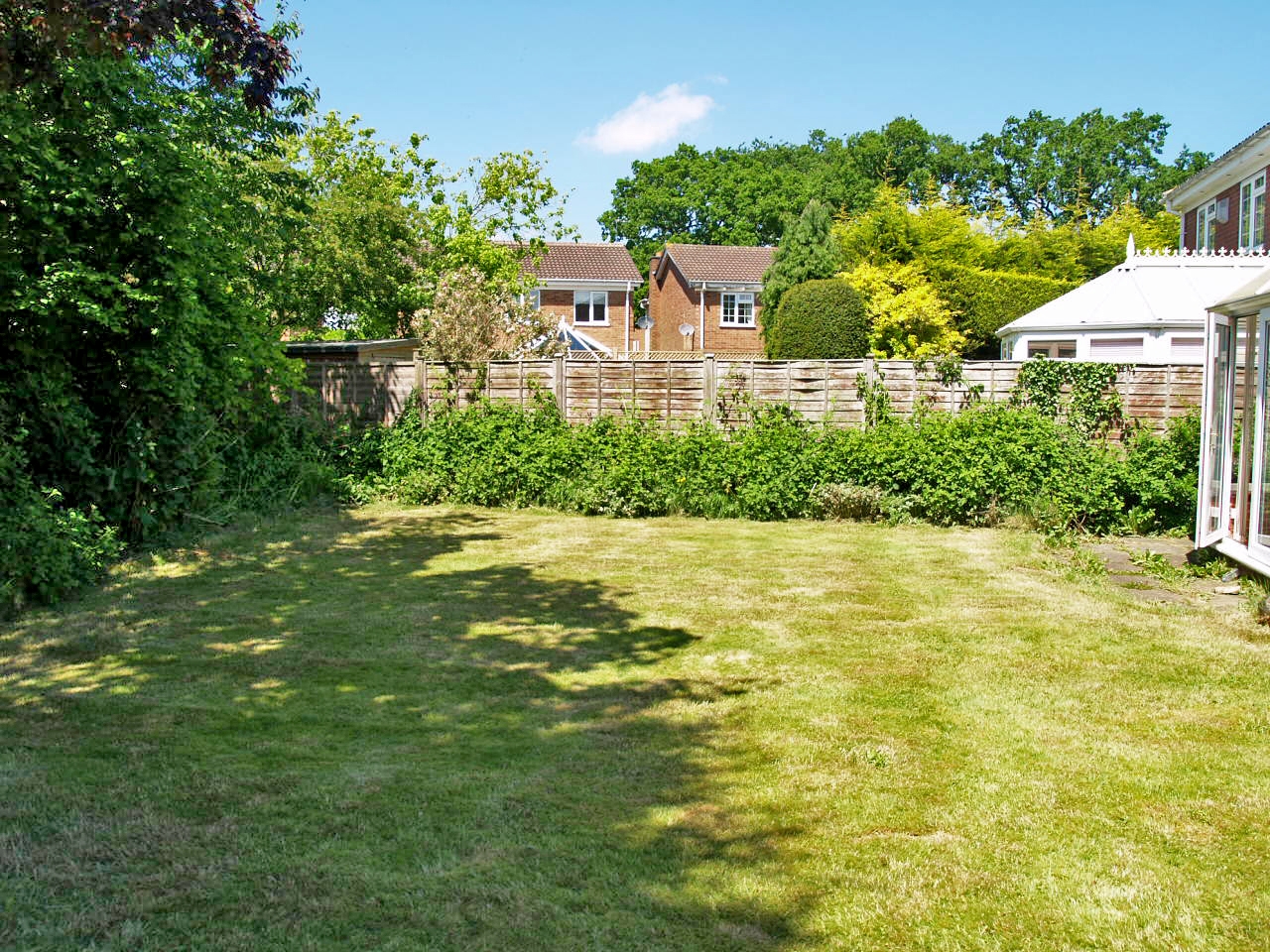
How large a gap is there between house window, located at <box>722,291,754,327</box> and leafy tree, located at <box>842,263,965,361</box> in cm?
1680

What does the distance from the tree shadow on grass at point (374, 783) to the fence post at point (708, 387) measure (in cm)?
695

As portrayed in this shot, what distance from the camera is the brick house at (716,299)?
47938 millimetres

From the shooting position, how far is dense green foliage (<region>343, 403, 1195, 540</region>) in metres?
12.8

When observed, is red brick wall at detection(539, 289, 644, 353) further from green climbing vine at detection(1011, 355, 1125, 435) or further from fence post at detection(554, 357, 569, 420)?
green climbing vine at detection(1011, 355, 1125, 435)

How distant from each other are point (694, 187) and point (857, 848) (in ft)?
244

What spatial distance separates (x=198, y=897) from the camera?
3611 mm

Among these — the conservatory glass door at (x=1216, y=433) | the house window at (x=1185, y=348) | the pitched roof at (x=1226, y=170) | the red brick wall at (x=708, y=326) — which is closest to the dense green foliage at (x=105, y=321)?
the conservatory glass door at (x=1216, y=433)

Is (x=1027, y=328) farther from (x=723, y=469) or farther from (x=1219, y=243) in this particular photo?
(x=723, y=469)

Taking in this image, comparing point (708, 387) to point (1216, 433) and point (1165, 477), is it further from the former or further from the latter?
point (1216, 433)

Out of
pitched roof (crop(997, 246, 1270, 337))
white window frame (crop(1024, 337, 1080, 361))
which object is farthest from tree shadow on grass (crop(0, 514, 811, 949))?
white window frame (crop(1024, 337, 1080, 361))

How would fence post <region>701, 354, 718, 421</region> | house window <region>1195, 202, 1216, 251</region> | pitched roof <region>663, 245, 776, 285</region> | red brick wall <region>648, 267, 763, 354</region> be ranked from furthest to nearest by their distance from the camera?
1. red brick wall <region>648, 267, 763, 354</region>
2. pitched roof <region>663, 245, 776, 285</region>
3. house window <region>1195, 202, 1216, 251</region>
4. fence post <region>701, 354, 718, 421</region>

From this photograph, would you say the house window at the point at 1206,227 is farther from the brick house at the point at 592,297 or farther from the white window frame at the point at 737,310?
the brick house at the point at 592,297

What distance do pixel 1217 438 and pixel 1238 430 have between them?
0.23 metres

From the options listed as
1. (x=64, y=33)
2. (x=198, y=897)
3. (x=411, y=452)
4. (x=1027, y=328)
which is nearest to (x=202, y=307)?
(x=64, y=33)
